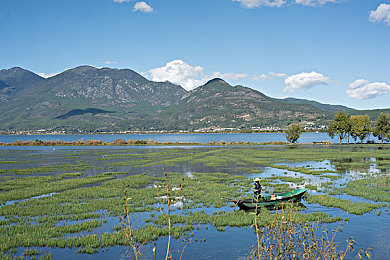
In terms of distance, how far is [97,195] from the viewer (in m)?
27.1

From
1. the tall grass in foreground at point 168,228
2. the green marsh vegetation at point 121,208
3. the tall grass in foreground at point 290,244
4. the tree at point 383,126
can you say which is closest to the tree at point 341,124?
the tree at point 383,126

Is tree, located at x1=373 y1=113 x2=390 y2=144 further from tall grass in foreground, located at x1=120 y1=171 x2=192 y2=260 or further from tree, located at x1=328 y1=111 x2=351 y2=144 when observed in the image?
tall grass in foreground, located at x1=120 y1=171 x2=192 y2=260

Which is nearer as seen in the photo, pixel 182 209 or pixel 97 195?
pixel 182 209

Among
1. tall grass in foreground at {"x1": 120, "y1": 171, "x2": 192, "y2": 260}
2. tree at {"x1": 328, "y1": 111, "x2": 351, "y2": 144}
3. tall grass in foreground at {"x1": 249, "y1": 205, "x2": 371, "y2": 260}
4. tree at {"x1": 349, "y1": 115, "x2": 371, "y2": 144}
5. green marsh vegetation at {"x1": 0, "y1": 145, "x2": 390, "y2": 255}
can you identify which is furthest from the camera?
tree at {"x1": 328, "y1": 111, "x2": 351, "y2": 144}

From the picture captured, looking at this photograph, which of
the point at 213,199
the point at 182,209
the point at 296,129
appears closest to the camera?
the point at 182,209

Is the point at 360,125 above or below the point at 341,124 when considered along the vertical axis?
below

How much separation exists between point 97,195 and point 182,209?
1005cm

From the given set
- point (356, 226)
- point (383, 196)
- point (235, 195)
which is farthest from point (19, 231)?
point (383, 196)

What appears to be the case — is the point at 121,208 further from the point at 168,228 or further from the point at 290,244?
the point at 290,244

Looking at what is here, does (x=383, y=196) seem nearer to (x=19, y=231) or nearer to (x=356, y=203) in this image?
(x=356, y=203)

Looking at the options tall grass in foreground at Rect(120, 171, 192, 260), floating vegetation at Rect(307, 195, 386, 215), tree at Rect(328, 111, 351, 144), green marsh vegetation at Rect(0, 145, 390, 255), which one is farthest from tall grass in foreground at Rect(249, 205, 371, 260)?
tree at Rect(328, 111, 351, 144)

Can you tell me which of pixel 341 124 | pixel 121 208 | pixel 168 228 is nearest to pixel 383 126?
pixel 341 124

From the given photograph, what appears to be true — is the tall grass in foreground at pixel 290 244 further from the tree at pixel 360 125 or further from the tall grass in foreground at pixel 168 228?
the tree at pixel 360 125

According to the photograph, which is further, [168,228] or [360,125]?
[360,125]
